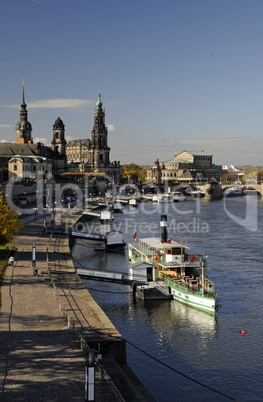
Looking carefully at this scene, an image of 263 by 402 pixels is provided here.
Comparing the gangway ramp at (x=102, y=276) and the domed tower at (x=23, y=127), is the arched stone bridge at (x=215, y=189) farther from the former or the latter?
the gangway ramp at (x=102, y=276)

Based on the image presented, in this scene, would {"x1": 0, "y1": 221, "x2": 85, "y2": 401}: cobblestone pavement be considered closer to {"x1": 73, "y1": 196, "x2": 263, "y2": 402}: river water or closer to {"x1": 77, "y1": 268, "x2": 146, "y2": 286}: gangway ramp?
{"x1": 73, "y1": 196, "x2": 263, "y2": 402}: river water

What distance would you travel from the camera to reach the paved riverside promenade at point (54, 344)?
1622 centimetres

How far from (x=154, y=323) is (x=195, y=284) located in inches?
242

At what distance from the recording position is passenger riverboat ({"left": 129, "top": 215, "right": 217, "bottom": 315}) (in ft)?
108

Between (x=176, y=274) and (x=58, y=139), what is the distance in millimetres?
143591

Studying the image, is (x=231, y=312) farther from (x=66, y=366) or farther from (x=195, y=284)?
(x=66, y=366)

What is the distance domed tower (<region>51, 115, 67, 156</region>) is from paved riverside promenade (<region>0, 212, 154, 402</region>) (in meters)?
145

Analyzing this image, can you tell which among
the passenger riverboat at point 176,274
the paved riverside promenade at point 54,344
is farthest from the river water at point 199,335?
the paved riverside promenade at point 54,344

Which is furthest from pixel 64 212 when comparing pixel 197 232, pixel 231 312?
pixel 231 312

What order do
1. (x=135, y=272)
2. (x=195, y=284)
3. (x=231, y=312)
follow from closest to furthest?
1. (x=231, y=312)
2. (x=195, y=284)
3. (x=135, y=272)

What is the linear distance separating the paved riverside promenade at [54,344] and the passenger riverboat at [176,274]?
7.08m

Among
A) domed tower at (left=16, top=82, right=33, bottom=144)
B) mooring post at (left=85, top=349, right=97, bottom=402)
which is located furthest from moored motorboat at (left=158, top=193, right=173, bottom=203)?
mooring post at (left=85, top=349, right=97, bottom=402)

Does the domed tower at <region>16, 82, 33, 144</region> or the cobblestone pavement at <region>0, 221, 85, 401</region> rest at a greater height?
the domed tower at <region>16, 82, 33, 144</region>

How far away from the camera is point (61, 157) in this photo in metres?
168
